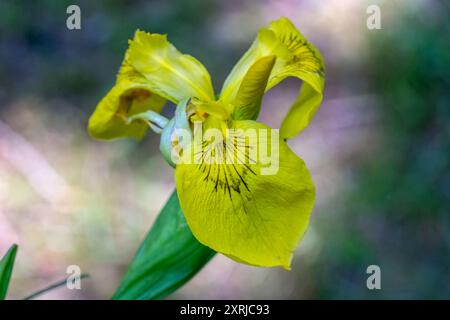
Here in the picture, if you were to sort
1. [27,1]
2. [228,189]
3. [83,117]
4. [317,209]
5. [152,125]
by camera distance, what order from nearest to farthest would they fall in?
[228,189] → [152,125] → [317,209] → [83,117] → [27,1]

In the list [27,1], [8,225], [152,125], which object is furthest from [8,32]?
[152,125]

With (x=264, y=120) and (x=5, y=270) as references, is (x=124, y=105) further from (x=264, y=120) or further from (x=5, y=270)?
(x=264, y=120)

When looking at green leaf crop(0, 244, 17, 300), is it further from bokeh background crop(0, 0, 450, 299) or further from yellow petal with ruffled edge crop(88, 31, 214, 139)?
bokeh background crop(0, 0, 450, 299)

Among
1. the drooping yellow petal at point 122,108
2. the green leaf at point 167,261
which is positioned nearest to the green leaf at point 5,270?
the green leaf at point 167,261

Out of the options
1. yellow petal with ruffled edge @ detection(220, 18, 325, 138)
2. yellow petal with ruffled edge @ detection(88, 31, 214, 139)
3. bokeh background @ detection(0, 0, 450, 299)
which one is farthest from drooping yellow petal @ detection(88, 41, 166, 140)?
bokeh background @ detection(0, 0, 450, 299)

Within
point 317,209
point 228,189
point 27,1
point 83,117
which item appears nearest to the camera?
point 228,189

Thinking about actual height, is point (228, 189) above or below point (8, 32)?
below
